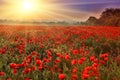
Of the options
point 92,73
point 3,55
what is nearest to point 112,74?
point 92,73

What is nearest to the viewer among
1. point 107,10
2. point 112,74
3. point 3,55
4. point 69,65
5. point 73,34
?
point 112,74

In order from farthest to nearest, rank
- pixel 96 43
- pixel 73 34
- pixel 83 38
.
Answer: pixel 73 34 → pixel 83 38 → pixel 96 43

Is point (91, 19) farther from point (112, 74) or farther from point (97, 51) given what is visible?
point (112, 74)

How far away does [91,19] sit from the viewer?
214 ft

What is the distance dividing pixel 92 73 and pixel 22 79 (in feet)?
5.59

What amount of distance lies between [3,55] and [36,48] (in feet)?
6.06

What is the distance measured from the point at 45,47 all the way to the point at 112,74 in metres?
4.94

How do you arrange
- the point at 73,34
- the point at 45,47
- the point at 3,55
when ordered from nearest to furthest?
the point at 3,55
the point at 45,47
the point at 73,34

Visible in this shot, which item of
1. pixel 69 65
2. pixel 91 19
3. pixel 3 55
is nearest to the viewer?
pixel 69 65

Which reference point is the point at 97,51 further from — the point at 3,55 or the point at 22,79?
the point at 22,79

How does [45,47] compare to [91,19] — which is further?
[91,19]

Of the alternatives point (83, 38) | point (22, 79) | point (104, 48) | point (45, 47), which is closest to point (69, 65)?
point (22, 79)

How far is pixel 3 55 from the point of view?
28.4 feet

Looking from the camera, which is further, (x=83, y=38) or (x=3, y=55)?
(x=83, y=38)
